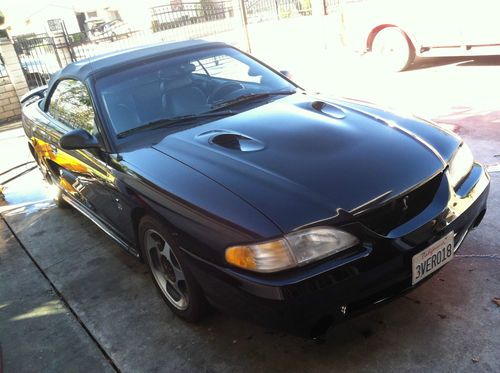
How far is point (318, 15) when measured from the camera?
1238 cm

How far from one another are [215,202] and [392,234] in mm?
841

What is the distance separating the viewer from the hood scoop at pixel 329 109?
9.91ft

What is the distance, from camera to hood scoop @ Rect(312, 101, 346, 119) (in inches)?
119

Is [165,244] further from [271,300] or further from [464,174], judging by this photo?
[464,174]

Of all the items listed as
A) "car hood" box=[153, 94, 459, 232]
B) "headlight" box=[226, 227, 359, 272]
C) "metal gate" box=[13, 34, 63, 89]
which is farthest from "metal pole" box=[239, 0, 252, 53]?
"headlight" box=[226, 227, 359, 272]

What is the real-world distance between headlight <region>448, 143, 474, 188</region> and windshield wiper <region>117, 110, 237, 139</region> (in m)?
1.43

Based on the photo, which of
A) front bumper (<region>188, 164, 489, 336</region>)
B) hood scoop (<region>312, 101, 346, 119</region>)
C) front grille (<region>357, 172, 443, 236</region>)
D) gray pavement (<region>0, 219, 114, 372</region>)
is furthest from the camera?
hood scoop (<region>312, 101, 346, 119</region>)

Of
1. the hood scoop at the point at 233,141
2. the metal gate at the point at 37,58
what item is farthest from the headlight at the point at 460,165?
the metal gate at the point at 37,58

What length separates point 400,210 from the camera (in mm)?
2285

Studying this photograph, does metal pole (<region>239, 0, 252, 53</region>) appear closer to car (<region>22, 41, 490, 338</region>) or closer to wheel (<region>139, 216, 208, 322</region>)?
car (<region>22, 41, 490, 338</region>)

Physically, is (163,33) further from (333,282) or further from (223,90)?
(333,282)

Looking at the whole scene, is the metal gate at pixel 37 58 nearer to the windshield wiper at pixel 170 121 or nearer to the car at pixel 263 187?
the car at pixel 263 187

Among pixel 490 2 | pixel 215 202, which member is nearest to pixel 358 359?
pixel 215 202

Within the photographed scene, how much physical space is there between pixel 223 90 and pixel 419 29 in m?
5.45
